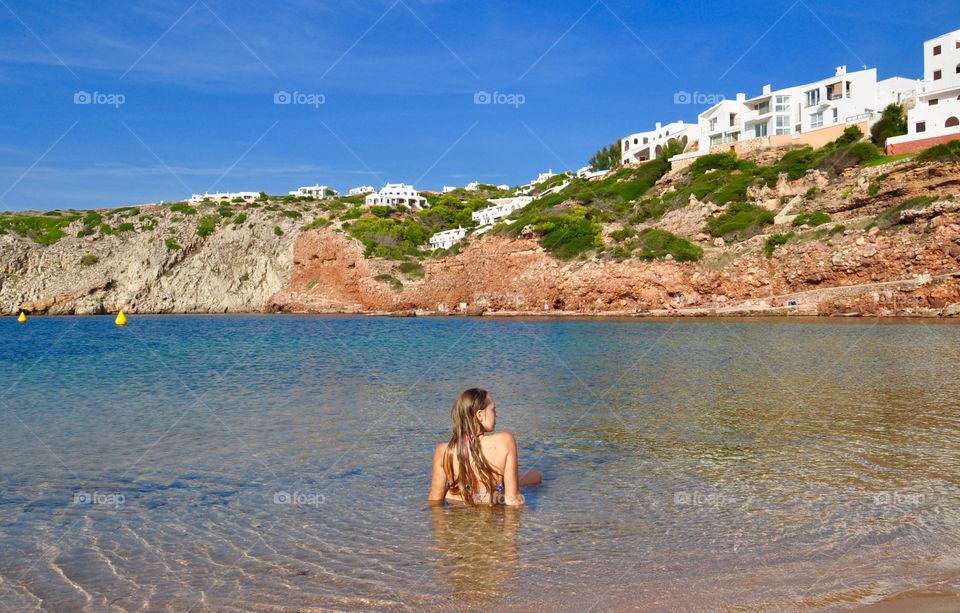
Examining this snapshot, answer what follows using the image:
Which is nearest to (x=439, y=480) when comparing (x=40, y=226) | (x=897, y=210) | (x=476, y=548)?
(x=476, y=548)

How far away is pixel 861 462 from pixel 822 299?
3889 cm

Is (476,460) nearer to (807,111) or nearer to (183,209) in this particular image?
(807,111)

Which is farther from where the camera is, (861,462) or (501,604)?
(861,462)

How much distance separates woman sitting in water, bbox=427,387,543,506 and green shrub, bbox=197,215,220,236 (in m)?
91.8

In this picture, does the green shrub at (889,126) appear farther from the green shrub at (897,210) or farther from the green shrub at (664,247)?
the green shrub at (664,247)

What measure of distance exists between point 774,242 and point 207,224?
7077 cm

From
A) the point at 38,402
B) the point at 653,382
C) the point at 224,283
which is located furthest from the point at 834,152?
the point at 224,283

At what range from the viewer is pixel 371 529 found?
6645 millimetres

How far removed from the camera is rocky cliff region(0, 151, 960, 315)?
1689 inches

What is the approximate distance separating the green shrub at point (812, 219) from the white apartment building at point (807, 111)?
40.1ft

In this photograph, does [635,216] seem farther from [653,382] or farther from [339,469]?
[339,469]

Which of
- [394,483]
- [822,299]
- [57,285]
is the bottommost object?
[394,483]

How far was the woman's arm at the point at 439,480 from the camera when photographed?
24.0 ft

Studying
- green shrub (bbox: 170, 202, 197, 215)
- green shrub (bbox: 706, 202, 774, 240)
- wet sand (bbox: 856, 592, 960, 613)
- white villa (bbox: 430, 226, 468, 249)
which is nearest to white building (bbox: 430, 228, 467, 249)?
white villa (bbox: 430, 226, 468, 249)
